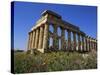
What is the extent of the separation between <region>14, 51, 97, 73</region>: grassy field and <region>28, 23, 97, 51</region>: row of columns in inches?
3.0

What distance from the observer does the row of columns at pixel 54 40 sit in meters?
2.35

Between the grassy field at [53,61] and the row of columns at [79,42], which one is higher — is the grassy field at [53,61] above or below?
below

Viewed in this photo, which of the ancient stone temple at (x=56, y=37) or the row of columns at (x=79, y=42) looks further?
the row of columns at (x=79, y=42)

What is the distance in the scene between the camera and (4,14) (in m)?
2.25

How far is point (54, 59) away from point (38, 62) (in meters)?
0.19

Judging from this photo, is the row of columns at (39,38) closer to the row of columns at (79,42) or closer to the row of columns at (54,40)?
the row of columns at (54,40)

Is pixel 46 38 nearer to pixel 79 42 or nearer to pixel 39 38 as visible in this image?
pixel 39 38

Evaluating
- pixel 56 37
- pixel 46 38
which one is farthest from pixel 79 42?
pixel 46 38

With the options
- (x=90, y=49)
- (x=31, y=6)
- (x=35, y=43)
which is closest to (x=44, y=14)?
(x=31, y=6)

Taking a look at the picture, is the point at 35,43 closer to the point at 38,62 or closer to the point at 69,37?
the point at 38,62

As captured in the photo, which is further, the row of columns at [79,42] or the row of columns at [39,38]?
the row of columns at [79,42]

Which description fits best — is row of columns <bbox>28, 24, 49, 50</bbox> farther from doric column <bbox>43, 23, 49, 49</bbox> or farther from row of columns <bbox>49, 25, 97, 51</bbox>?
row of columns <bbox>49, 25, 97, 51</bbox>

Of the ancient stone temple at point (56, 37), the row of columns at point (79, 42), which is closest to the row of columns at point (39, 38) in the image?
the ancient stone temple at point (56, 37)

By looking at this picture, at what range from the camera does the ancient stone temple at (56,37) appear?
2369mm
